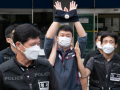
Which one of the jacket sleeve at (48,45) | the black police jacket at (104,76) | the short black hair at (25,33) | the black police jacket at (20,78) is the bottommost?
the black police jacket at (104,76)

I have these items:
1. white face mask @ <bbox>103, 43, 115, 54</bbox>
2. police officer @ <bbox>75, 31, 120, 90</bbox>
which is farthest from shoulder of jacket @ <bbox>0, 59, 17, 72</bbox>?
white face mask @ <bbox>103, 43, 115, 54</bbox>

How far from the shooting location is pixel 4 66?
2145 millimetres

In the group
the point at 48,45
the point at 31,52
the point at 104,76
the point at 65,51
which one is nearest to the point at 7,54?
the point at 48,45

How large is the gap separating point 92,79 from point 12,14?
22.1ft

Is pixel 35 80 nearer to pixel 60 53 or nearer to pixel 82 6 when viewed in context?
pixel 60 53

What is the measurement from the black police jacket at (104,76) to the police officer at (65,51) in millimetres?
586

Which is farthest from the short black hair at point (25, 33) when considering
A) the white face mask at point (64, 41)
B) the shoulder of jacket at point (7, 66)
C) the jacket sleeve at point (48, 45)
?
the white face mask at point (64, 41)

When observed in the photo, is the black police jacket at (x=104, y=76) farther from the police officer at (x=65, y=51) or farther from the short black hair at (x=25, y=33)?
the short black hair at (x=25, y=33)

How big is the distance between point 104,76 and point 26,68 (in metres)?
1.89

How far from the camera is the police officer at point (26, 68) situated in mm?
2125

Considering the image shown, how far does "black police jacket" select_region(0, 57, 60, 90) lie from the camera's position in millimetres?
2111

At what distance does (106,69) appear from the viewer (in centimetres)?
376

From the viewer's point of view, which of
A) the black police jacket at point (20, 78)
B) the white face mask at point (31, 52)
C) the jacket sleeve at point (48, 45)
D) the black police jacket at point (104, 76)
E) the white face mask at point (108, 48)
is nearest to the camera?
the black police jacket at point (20, 78)

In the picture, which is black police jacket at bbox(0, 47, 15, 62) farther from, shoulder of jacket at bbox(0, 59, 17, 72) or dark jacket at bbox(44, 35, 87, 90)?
shoulder of jacket at bbox(0, 59, 17, 72)
